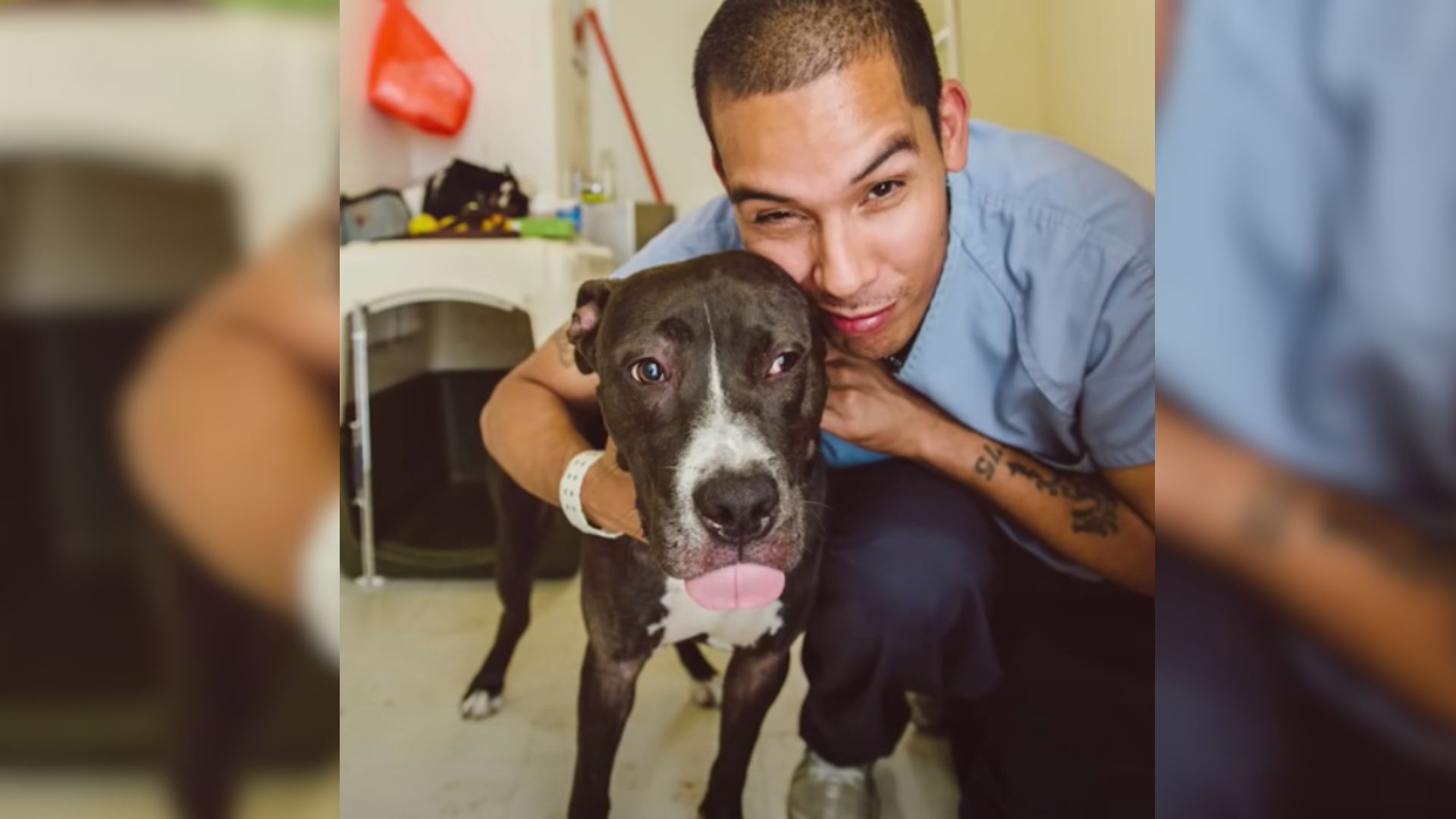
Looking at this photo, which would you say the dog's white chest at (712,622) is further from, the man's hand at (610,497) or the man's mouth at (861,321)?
the man's mouth at (861,321)

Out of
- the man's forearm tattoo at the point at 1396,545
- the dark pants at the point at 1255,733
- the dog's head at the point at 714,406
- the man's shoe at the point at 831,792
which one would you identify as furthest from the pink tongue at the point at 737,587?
the man's forearm tattoo at the point at 1396,545

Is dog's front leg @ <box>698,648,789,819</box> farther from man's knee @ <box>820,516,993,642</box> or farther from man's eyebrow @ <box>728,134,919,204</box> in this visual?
man's eyebrow @ <box>728,134,919,204</box>

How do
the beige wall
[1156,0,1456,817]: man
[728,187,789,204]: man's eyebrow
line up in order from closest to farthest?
[1156,0,1456,817]: man → the beige wall → [728,187,789,204]: man's eyebrow

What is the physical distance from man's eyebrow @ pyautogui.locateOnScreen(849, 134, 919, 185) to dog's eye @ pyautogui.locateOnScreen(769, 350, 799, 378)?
0.16 m

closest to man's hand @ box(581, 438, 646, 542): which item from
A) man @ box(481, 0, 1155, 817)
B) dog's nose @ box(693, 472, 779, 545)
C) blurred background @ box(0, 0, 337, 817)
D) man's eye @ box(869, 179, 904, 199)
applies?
man @ box(481, 0, 1155, 817)

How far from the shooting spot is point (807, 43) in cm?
76

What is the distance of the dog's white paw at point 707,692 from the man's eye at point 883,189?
54cm

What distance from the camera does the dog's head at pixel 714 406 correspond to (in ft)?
2.46

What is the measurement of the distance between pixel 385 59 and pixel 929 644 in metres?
0.77

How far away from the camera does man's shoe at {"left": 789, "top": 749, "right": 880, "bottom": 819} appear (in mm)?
924

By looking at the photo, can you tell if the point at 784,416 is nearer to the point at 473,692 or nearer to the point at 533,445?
the point at 533,445

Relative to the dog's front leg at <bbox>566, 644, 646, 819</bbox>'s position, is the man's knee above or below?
above

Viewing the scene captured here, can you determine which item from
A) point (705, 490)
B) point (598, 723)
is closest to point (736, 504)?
point (705, 490)

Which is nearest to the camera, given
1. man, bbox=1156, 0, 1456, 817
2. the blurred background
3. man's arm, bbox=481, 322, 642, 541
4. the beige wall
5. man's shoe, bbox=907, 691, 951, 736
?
the blurred background
